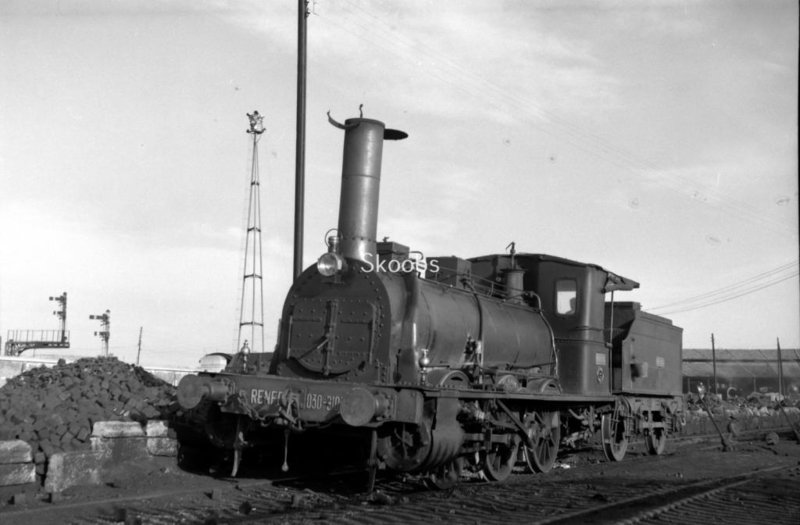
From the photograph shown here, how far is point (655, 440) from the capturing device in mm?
16453

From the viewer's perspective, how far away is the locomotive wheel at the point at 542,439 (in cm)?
1123

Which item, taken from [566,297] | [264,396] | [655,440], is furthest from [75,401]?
[655,440]

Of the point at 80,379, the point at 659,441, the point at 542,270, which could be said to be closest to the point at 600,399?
the point at 542,270

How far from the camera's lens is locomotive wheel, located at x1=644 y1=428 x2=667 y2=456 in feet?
53.0

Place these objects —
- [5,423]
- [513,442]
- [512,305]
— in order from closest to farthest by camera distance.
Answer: [5,423] → [513,442] → [512,305]

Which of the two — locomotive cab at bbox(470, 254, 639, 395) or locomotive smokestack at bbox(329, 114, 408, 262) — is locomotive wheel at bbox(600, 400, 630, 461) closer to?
locomotive cab at bbox(470, 254, 639, 395)

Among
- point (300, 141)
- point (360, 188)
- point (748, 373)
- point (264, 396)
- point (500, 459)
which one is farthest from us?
point (748, 373)

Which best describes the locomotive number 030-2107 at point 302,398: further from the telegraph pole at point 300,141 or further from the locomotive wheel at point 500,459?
the telegraph pole at point 300,141

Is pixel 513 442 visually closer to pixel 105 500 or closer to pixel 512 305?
pixel 512 305

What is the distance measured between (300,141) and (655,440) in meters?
9.31

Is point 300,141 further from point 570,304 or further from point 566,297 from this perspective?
point 570,304

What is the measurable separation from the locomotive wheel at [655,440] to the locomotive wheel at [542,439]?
183 inches

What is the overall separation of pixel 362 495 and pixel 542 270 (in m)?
5.68

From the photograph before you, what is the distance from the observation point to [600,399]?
12.9 metres
